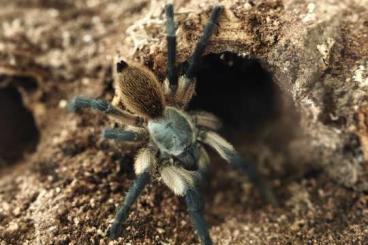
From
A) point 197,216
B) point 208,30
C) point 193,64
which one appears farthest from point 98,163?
point 208,30

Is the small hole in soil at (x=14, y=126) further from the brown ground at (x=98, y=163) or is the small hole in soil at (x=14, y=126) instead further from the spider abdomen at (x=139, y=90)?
the spider abdomen at (x=139, y=90)

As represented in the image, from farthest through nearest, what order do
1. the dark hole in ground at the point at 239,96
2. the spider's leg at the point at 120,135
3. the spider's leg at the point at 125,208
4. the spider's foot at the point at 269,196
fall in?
the dark hole in ground at the point at 239,96
the spider's foot at the point at 269,196
the spider's leg at the point at 120,135
the spider's leg at the point at 125,208

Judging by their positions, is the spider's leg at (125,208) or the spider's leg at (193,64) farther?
the spider's leg at (193,64)

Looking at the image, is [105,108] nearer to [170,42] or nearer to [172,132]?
[172,132]

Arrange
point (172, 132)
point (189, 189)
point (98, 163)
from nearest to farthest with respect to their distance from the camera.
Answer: point (189, 189)
point (172, 132)
point (98, 163)

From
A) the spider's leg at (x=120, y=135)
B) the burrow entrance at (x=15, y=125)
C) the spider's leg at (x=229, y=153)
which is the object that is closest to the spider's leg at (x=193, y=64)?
the spider's leg at (x=229, y=153)

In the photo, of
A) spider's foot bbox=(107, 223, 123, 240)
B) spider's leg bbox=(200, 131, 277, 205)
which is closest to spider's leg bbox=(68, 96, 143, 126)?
spider's leg bbox=(200, 131, 277, 205)
